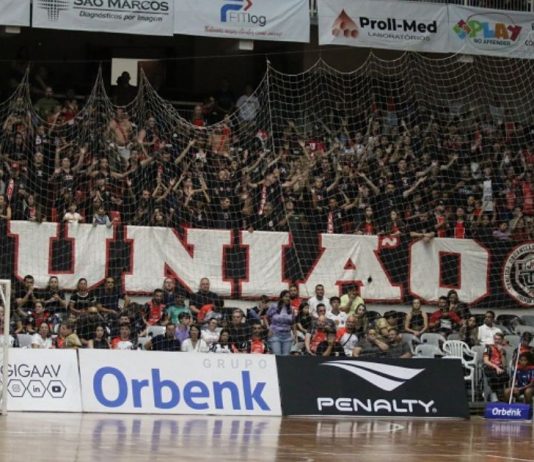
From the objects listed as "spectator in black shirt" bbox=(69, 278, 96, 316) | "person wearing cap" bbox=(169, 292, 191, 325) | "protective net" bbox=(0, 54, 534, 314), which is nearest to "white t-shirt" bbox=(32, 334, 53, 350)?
"spectator in black shirt" bbox=(69, 278, 96, 316)

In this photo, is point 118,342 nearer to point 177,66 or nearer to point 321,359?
point 321,359

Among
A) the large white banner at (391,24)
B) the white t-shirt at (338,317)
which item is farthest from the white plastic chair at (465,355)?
the large white banner at (391,24)

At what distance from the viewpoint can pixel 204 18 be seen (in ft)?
100

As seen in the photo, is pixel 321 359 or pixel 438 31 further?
pixel 438 31

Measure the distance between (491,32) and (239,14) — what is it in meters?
6.17

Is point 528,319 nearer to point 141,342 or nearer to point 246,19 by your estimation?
point 246,19

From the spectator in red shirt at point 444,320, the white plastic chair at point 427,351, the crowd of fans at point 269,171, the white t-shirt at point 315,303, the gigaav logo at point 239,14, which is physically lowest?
the white plastic chair at point 427,351

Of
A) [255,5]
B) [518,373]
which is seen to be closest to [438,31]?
[255,5]

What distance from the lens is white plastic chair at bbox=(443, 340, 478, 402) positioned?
88.3 feet

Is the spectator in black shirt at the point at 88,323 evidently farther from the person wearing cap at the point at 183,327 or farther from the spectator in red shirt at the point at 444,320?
the spectator in red shirt at the point at 444,320

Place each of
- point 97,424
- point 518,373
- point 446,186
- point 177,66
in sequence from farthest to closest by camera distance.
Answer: point 177,66, point 446,186, point 518,373, point 97,424

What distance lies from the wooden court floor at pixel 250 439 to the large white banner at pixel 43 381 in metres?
0.58

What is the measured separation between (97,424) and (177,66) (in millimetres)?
16528

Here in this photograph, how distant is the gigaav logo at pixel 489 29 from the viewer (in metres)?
31.9
